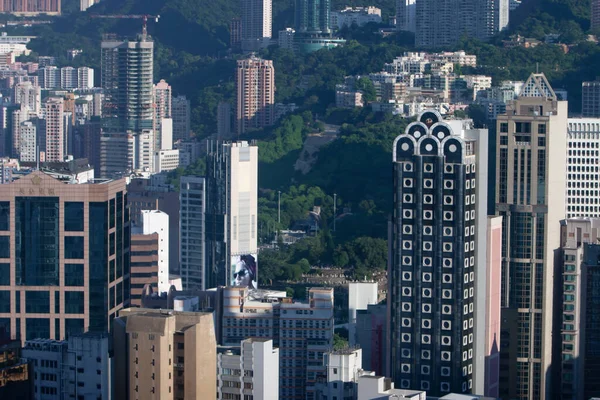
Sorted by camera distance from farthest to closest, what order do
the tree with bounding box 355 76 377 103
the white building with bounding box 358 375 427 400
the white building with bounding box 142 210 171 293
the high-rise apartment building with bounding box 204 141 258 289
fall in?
the tree with bounding box 355 76 377 103
the high-rise apartment building with bounding box 204 141 258 289
the white building with bounding box 142 210 171 293
the white building with bounding box 358 375 427 400

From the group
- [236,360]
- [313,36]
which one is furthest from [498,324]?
[313,36]

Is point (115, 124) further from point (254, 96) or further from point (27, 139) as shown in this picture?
point (254, 96)

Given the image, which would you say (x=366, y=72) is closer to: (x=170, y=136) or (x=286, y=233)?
(x=170, y=136)

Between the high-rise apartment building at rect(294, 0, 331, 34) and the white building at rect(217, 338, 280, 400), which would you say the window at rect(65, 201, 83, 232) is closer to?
the white building at rect(217, 338, 280, 400)

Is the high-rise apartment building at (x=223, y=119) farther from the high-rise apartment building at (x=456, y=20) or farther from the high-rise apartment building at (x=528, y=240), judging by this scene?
the high-rise apartment building at (x=528, y=240)

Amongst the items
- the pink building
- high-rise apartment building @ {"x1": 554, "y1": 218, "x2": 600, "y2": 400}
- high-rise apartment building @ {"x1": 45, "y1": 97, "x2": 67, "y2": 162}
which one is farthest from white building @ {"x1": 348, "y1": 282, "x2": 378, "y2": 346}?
high-rise apartment building @ {"x1": 45, "y1": 97, "x2": 67, "y2": 162}

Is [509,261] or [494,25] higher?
Result: [494,25]

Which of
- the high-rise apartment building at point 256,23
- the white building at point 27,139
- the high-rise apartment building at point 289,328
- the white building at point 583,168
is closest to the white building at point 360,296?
the white building at point 583,168
